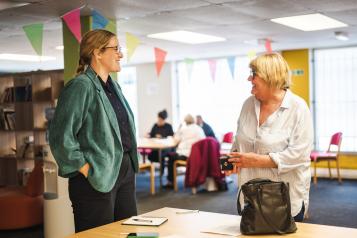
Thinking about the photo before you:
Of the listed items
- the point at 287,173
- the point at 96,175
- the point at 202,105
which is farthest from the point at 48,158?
the point at 202,105

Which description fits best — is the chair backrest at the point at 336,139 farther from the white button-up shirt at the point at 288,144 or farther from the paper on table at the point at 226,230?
the paper on table at the point at 226,230

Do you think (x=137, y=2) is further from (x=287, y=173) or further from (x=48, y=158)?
(x=287, y=173)

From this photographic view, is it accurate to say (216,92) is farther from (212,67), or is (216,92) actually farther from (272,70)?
(272,70)

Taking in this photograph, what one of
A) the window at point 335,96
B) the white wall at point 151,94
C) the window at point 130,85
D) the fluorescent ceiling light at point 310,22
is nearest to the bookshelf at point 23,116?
the fluorescent ceiling light at point 310,22

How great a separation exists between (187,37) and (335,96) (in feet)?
10.6

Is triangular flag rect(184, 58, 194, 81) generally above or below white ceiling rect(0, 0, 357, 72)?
below

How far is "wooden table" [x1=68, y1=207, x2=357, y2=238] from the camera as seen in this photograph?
1.82 m

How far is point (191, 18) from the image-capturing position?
211 inches

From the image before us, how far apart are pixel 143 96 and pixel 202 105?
1.42 metres

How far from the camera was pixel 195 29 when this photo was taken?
6.16m

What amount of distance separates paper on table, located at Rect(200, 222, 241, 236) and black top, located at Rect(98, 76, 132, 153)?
1.86ft

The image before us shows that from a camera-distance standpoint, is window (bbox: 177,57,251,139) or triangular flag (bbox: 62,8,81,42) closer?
triangular flag (bbox: 62,8,81,42)

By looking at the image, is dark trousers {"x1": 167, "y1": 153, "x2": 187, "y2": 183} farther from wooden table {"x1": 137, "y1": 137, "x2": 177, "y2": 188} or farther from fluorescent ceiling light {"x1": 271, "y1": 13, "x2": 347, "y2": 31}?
fluorescent ceiling light {"x1": 271, "y1": 13, "x2": 347, "y2": 31}

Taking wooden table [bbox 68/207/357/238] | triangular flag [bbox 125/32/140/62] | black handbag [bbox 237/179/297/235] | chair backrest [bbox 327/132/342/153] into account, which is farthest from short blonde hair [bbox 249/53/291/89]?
chair backrest [bbox 327/132/342/153]
